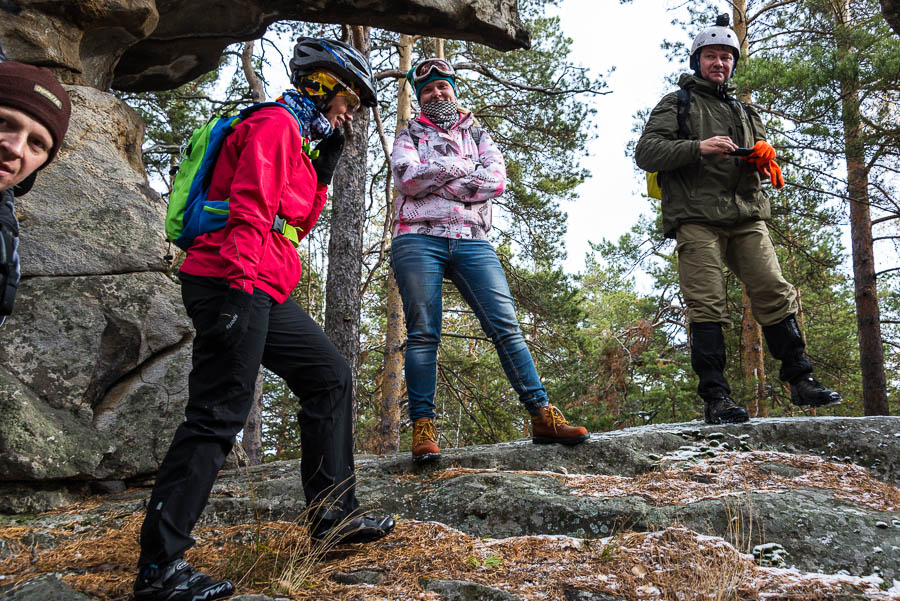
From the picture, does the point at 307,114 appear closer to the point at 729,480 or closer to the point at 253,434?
the point at 729,480

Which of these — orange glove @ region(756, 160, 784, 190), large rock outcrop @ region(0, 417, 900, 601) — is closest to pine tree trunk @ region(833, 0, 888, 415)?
orange glove @ region(756, 160, 784, 190)

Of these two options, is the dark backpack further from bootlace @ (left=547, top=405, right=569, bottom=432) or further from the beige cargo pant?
bootlace @ (left=547, top=405, right=569, bottom=432)

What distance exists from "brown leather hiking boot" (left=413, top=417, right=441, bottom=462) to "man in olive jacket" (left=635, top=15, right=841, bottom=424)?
1.88 m

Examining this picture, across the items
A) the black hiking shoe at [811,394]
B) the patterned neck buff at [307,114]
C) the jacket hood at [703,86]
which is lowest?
the black hiking shoe at [811,394]

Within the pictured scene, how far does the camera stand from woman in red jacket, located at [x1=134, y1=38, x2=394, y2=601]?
2.32 metres

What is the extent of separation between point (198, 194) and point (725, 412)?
3.66 meters

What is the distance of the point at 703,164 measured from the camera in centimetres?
451

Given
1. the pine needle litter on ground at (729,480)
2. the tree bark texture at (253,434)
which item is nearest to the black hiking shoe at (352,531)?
the pine needle litter on ground at (729,480)

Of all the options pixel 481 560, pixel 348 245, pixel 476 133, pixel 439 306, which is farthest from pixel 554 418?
pixel 348 245

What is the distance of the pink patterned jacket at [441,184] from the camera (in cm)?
394

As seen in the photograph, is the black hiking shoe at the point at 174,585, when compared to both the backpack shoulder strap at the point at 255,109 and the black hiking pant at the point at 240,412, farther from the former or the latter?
the backpack shoulder strap at the point at 255,109

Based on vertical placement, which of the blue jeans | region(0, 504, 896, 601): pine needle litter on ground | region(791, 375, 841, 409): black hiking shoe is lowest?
region(0, 504, 896, 601): pine needle litter on ground

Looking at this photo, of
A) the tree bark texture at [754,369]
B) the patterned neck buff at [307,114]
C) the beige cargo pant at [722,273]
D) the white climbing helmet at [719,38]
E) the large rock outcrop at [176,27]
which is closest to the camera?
the patterned neck buff at [307,114]

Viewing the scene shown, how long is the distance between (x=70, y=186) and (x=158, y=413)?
1.86 meters
